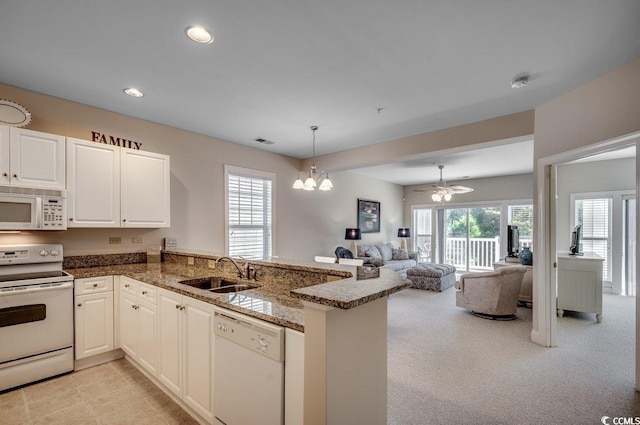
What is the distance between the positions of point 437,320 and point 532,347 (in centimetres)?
119

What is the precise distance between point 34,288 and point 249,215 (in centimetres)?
276

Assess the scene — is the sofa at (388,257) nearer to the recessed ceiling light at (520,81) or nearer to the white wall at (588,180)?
the white wall at (588,180)

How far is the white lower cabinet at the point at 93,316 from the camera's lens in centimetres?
279

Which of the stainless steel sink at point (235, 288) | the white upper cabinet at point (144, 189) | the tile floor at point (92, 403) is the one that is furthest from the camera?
the white upper cabinet at point (144, 189)

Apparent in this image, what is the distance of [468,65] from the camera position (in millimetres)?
2451

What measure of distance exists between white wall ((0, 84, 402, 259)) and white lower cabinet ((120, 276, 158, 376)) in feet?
3.13

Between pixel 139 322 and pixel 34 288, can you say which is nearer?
pixel 34 288

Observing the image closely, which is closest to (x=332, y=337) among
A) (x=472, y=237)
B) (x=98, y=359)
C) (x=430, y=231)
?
(x=98, y=359)

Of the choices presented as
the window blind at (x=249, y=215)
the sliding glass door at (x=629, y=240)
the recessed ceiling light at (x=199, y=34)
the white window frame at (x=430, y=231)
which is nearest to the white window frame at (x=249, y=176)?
the window blind at (x=249, y=215)

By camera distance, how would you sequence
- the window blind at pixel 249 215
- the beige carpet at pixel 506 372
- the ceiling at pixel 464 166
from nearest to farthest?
the beige carpet at pixel 506 372 < the window blind at pixel 249 215 < the ceiling at pixel 464 166

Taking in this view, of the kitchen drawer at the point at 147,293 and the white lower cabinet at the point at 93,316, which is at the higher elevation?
the kitchen drawer at the point at 147,293

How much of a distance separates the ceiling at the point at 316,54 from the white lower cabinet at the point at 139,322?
6.34ft

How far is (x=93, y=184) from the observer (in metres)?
3.05

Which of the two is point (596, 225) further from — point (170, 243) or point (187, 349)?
point (170, 243)
